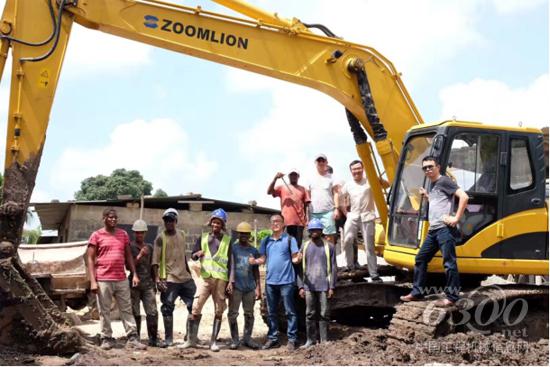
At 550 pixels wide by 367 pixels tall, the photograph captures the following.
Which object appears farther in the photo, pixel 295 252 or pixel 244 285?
pixel 244 285

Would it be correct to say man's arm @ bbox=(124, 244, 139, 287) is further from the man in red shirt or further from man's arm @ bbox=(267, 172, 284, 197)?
man's arm @ bbox=(267, 172, 284, 197)

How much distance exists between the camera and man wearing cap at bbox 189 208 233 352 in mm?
7914

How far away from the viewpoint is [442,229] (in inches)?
269

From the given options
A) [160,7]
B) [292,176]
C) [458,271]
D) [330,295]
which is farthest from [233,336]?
[160,7]

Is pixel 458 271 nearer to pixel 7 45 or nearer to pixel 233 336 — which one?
pixel 233 336

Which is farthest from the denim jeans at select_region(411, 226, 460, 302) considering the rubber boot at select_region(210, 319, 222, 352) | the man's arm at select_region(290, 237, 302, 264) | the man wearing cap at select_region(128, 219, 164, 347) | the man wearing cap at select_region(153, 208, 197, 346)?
the man wearing cap at select_region(128, 219, 164, 347)

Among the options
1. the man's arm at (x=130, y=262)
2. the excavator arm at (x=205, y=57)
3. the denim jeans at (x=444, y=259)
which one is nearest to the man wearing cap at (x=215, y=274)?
the man's arm at (x=130, y=262)

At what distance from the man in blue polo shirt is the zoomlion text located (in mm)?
2241

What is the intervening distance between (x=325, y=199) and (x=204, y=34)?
266 centimetres

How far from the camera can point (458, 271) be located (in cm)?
707

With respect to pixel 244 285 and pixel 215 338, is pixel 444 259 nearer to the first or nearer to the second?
pixel 244 285

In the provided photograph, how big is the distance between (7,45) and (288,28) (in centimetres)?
336

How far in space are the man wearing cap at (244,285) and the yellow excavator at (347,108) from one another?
1215 millimetres

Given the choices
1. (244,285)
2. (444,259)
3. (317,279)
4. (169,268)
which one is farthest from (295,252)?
(444,259)
